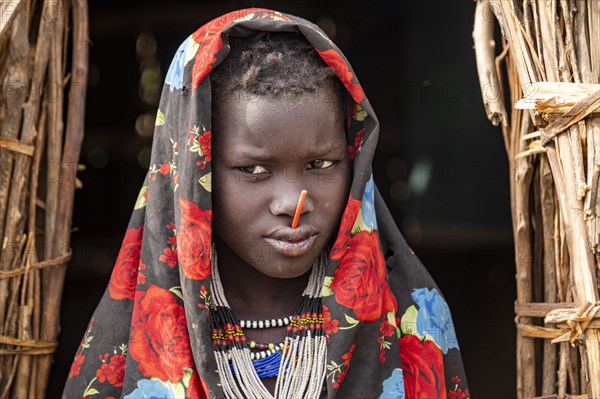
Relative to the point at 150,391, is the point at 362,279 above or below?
above

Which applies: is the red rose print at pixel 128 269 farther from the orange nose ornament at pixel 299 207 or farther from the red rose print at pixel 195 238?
the orange nose ornament at pixel 299 207

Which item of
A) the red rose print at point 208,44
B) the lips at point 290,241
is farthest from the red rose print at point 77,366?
the red rose print at point 208,44

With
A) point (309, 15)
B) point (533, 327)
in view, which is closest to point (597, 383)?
point (533, 327)

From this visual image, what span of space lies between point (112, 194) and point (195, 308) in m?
1.34

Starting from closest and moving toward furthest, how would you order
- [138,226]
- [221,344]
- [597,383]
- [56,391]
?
[597,383], [221,344], [138,226], [56,391]

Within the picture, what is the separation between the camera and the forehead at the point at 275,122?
57.7 inches

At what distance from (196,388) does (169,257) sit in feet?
0.81

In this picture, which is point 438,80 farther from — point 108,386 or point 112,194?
point 108,386

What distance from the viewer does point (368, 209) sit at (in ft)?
5.28

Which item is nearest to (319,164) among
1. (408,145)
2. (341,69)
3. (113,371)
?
(341,69)

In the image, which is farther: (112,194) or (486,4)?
(112,194)

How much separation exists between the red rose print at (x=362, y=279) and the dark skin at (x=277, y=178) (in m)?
0.06

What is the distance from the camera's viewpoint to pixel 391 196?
9.29 feet

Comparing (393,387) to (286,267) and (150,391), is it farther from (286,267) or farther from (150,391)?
(150,391)
